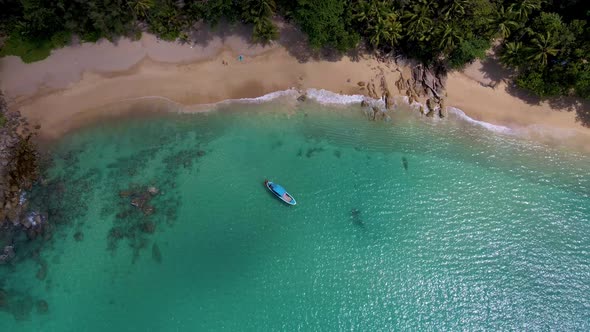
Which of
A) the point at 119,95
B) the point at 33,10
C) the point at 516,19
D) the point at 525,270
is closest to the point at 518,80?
the point at 516,19

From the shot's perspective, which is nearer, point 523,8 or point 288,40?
point 523,8

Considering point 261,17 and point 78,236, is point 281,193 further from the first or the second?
point 78,236

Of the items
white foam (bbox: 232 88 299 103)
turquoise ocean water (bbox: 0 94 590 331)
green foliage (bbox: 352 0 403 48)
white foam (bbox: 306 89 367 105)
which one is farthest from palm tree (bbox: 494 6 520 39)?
white foam (bbox: 232 88 299 103)

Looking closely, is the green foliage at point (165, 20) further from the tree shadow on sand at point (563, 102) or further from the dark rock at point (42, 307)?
the tree shadow on sand at point (563, 102)

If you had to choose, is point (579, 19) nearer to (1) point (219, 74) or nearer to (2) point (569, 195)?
(2) point (569, 195)

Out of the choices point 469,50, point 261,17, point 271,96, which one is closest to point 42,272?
point 271,96

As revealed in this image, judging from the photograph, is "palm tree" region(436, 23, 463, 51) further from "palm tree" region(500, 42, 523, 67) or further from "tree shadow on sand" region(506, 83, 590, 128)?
"tree shadow on sand" region(506, 83, 590, 128)
